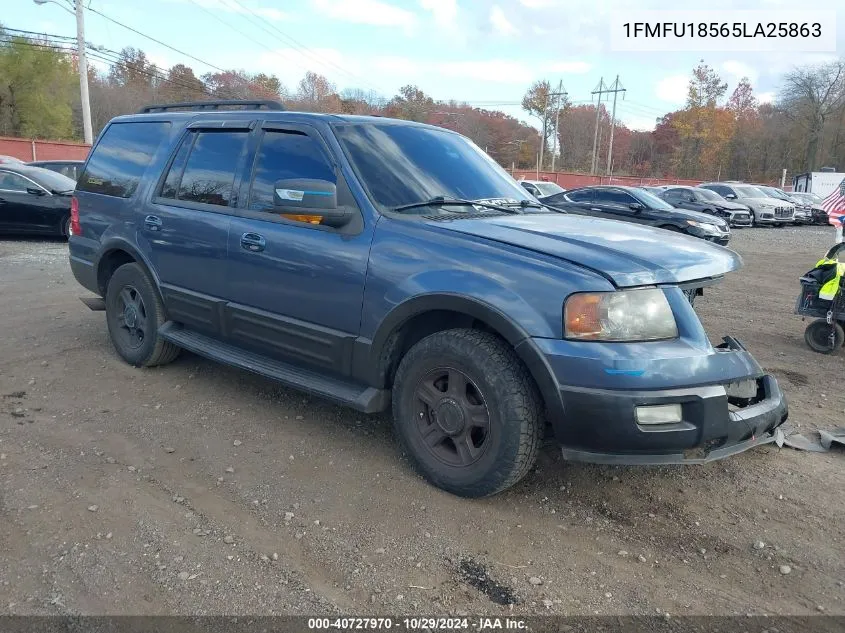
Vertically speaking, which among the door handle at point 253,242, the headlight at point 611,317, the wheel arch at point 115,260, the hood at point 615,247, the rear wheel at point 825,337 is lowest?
the rear wheel at point 825,337

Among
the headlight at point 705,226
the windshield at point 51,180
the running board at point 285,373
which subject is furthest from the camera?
the headlight at point 705,226

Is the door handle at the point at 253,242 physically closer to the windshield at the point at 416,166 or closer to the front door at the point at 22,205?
the windshield at the point at 416,166

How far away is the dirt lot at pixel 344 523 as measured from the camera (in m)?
2.53

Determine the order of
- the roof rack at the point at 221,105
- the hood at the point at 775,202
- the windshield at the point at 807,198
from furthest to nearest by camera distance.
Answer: the windshield at the point at 807,198, the hood at the point at 775,202, the roof rack at the point at 221,105

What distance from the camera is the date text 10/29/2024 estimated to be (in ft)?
7.74

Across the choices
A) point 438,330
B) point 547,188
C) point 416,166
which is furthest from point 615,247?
point 547,188

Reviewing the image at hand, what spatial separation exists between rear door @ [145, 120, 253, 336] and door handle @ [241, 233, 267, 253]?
0.19 meters

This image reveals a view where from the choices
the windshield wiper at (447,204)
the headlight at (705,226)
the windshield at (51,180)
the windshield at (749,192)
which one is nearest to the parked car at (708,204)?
the windshield at (749,192)

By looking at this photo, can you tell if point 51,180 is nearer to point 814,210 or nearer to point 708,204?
point 708,204

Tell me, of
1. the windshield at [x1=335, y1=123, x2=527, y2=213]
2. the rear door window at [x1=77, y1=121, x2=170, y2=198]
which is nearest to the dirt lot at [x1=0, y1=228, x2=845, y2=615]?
the windshield at [x1=335, y1=123, x2=527, y2=213]

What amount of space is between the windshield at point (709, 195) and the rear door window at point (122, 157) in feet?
70.2

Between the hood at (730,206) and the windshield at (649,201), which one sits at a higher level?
the windshield at (649,201)

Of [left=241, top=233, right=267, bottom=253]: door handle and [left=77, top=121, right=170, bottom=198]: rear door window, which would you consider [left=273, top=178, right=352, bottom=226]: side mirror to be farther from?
[left=77, top=121, right=170, bottom=198]: rear door window

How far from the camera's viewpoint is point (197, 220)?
437 centimetres
